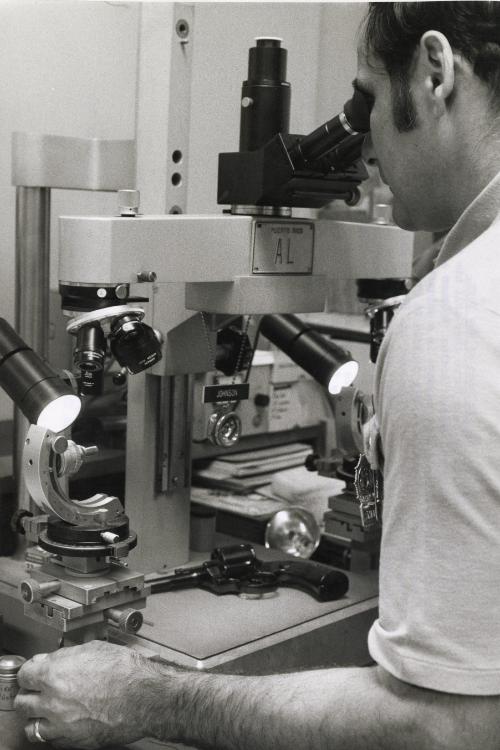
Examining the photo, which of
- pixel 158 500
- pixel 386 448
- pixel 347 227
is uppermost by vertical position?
pixel 347 227

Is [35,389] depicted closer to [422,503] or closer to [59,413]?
[59,413]

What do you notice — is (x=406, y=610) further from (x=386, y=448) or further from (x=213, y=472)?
(x=213, y=472)

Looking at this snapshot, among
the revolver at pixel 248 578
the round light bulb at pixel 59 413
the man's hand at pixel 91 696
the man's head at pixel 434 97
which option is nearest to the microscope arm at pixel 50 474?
the round light bulb at pixel 59 413

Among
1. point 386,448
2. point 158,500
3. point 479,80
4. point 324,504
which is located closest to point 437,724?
point 386,448

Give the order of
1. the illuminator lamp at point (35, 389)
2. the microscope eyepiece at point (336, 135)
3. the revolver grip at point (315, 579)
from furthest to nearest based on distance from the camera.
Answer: the revolver grip at point (315, 579), the microscope eyepiece at point (336, 135), the illuminator lamp at point (35, 389)

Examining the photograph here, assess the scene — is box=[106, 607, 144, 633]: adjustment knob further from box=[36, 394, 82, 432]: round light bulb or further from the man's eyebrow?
the man's eyebrow

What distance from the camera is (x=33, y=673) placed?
1.18 m

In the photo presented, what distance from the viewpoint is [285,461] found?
2254 mm

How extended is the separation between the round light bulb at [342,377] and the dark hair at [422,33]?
607 millimetres

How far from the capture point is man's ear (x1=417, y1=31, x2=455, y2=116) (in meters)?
A: 0.98

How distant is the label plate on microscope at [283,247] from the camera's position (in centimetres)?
149

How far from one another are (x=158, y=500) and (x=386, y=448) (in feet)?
2.76

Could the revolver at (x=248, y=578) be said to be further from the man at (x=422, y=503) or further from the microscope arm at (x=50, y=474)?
the man at (x=422, y=503)

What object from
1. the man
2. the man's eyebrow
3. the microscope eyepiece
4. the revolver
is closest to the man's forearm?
the man
